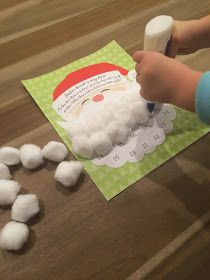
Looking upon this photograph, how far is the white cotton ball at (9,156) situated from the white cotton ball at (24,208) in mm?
67

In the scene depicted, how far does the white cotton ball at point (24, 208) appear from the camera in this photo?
0.45 m

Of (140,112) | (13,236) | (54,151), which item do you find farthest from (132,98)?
(13,236)

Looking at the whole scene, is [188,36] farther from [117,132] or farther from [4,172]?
[4,172]

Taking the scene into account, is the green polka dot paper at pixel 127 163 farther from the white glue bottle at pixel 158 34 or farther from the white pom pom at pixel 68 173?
the white glue bottle at pixel 158 34

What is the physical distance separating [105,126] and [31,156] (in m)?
0.13

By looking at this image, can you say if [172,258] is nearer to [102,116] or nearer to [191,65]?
[102,116]

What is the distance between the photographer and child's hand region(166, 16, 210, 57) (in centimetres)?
54

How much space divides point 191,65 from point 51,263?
0.45 metres

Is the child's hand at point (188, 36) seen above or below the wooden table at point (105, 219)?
above

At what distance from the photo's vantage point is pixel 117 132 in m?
0.53

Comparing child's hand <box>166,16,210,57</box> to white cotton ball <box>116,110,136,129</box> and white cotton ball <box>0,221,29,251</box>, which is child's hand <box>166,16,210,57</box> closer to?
white cotton ball <box>116,110,136,129</box>

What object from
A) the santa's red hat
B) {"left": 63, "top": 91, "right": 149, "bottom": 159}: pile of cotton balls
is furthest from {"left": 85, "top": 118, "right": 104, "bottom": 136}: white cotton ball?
the santa's red hat

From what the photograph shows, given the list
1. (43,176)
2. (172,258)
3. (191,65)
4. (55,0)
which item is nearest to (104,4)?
(55,0)

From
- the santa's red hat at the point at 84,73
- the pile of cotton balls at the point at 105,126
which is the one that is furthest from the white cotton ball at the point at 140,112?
the santa's red hat at the point at 84,73
